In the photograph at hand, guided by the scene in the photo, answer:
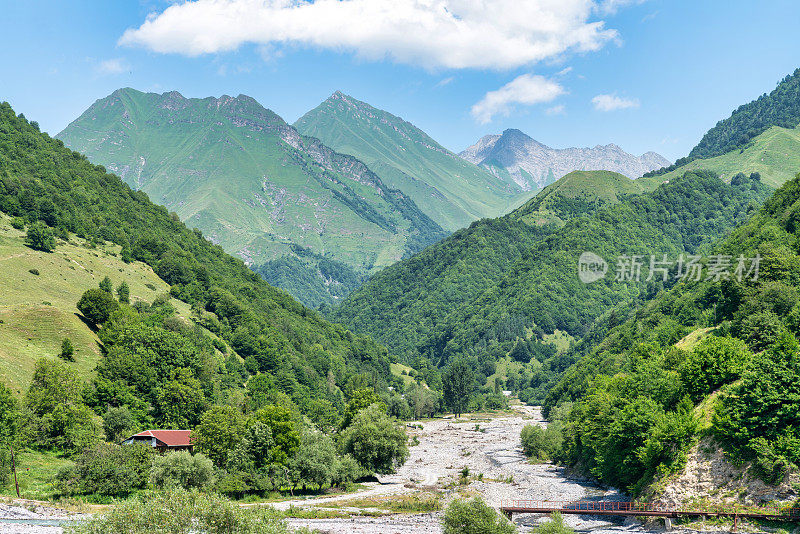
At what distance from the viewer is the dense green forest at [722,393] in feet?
200

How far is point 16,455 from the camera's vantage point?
246ft

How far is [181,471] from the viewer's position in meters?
74.6

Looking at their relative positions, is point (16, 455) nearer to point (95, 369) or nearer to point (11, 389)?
point (11, 389)

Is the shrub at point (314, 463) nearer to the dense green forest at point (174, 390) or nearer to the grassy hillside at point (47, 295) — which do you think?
the dense green forest at point (174, 390)

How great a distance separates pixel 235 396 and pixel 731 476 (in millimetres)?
84473

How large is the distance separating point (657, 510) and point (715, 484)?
6083 millimetres

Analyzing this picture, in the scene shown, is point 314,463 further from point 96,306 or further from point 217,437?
point 96,306

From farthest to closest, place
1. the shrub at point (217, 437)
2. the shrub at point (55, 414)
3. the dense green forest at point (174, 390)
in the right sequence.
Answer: the shrub at point (217, 437) → the shrub at point (55, 414) → the dense green forest at point (174, 390)

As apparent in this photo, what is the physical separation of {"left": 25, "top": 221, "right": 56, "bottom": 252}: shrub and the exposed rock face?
13029 centimetres

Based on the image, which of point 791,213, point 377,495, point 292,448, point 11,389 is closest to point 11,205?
point 11,389

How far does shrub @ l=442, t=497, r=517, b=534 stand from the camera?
166ft

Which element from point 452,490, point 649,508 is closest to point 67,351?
point 452,490

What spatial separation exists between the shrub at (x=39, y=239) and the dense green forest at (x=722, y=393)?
115164 mm

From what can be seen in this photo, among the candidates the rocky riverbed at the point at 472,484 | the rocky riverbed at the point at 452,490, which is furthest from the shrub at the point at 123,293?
the rocky riverbed at the point at 452,490
